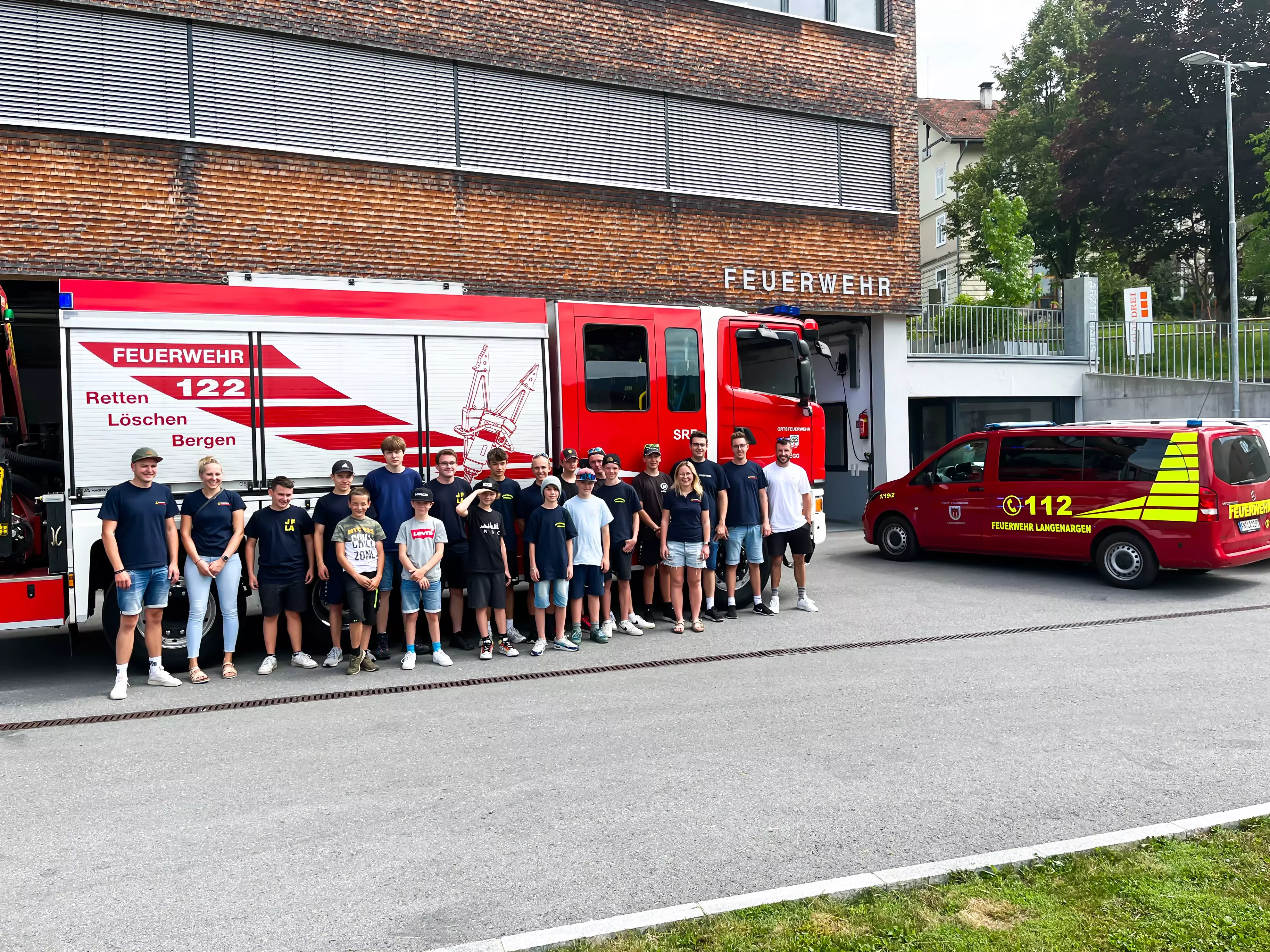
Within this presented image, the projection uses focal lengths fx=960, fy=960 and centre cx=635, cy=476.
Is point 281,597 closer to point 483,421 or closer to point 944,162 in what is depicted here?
point 483,421

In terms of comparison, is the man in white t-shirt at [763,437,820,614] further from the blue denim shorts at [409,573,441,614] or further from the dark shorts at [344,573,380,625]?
the dark shorts at [344,573,380,625]

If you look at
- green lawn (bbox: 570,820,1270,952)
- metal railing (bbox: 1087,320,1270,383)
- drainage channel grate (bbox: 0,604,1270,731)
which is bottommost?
drainage channel grate (bbox: 0,604,1270,731)

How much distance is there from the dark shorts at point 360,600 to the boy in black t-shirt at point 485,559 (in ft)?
2.61

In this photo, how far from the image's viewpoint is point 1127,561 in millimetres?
10734

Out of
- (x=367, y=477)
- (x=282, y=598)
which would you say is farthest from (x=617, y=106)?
(x=282, y=598)

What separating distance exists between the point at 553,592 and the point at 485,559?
0.81 meters

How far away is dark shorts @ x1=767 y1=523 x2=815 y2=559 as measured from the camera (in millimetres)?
9844

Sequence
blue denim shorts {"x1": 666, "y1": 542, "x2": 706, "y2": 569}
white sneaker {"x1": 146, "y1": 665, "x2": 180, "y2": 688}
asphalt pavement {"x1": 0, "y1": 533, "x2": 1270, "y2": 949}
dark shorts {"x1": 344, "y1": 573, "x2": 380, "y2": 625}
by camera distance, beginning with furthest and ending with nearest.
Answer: blue denim shorts {"x1": 666, "y1": 542, "x2": 706, "y2": 569} < dark shorts {"x1": 344, "y1": 573, "x2": 380, "y2": 625} < white sneaker {"x1": 146, "y1": 665, "x2": 180, "y2": 688} < asphalt pavement {"x1": 0, "y1": 533, "x2": 1270, "y2": 949}

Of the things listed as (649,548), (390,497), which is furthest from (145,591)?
(649,548)

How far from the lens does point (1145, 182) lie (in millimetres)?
29281

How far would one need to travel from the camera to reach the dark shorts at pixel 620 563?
8.81 m

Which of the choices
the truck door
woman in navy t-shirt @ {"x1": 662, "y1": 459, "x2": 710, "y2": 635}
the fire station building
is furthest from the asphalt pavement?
the fire station building

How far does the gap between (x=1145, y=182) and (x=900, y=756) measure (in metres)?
A: 29.8

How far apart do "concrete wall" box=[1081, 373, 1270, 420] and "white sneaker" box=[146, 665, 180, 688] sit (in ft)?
60.1
